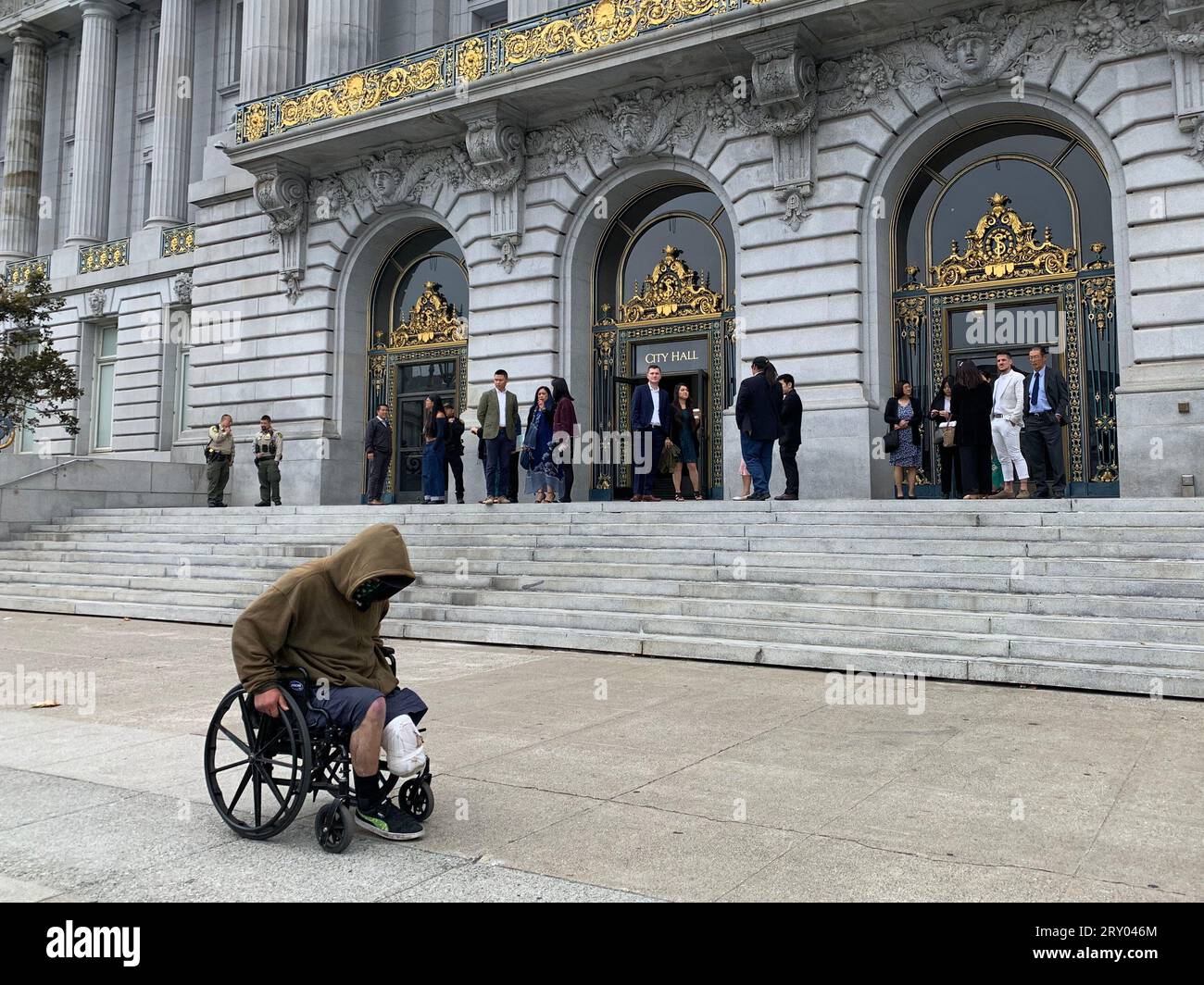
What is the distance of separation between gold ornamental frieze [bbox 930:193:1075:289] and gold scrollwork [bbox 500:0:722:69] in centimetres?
559

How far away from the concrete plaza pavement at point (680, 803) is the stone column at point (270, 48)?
787 inches

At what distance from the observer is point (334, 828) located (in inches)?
161

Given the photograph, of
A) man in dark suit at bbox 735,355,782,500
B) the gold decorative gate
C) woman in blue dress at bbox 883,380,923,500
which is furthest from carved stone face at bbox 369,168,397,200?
woman in blue dress at bbox 883,380,923,500

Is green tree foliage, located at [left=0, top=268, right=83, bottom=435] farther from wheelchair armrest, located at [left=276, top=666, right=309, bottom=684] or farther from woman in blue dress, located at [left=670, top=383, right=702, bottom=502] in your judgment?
wheelchair armrest, located at [left=276, top=666, right=309, bottom=684]

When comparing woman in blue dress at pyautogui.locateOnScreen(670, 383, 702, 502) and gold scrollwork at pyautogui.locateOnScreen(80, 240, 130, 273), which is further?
gold scrollwork at pyautogui.locateOnScreen(80, 240, 130, 273)

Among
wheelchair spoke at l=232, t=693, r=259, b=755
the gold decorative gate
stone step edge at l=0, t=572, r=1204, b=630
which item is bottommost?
wheelchair spoke at l=232, t=693, r=259, b=755

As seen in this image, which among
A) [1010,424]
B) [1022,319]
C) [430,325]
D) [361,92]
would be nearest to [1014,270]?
[1022,319]

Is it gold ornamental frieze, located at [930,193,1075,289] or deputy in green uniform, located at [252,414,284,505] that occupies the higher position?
gold ornamental frieze, located at [930,193,1075,289]

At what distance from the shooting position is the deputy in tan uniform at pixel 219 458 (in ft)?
66.8

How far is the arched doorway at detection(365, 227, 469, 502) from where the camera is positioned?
2230cm

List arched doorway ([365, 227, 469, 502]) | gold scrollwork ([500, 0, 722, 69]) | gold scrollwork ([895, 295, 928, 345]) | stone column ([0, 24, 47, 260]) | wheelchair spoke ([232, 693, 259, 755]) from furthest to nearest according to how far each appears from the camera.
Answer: stone column ([0, 24, 47, 260]) < arched doorway ([365, 227, 469, 502]) < gold scrollwork ([500, 0, 722, 69]) < gold scrollwork ([895, 295, 928, 345]) < wheelchair spoke ([232, 693, 259, 755])

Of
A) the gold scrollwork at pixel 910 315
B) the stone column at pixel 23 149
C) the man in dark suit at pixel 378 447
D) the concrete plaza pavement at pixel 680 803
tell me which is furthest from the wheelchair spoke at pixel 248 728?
the stone column at pixel 23 149

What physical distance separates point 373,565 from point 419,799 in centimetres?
111
